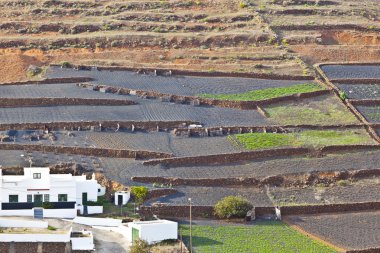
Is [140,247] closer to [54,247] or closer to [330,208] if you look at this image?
[54,247]

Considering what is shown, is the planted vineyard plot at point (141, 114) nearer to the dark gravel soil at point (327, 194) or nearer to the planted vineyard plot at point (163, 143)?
the planted vineyard plot at point (163, 143)

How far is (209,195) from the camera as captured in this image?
67.6 metres

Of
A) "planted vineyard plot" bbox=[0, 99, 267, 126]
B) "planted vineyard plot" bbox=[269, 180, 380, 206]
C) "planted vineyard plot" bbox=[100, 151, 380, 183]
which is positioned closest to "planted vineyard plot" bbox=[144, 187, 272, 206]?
"planted vineyard plot" bbox=[269, 180, 380, 206]

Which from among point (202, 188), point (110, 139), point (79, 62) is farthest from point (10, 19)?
point (202, 188)

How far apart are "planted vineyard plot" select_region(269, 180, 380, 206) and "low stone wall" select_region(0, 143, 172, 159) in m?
7.09

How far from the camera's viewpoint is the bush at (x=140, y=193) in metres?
65.8

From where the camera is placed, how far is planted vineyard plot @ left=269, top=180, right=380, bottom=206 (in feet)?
223

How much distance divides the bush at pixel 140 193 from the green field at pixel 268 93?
17266 mm

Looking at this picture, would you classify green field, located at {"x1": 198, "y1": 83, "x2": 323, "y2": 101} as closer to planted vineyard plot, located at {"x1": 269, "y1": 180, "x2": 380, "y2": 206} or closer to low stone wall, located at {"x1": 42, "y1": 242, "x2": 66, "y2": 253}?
planted vineyard plot, located at {"x1": 269, "y1": 180, "x2": 380, "y2": 206}

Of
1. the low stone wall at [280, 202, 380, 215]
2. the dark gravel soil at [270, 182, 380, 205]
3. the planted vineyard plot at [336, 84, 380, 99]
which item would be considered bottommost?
the low stone wall at [280, 202, 380, 215]

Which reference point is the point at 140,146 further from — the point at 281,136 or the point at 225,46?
the point at 225,46

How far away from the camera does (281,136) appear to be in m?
75.6

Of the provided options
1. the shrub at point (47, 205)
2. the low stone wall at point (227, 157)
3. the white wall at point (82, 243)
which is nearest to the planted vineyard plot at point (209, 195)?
the low stone wall at point (227, 157)

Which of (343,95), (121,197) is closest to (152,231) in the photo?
(121,197)
